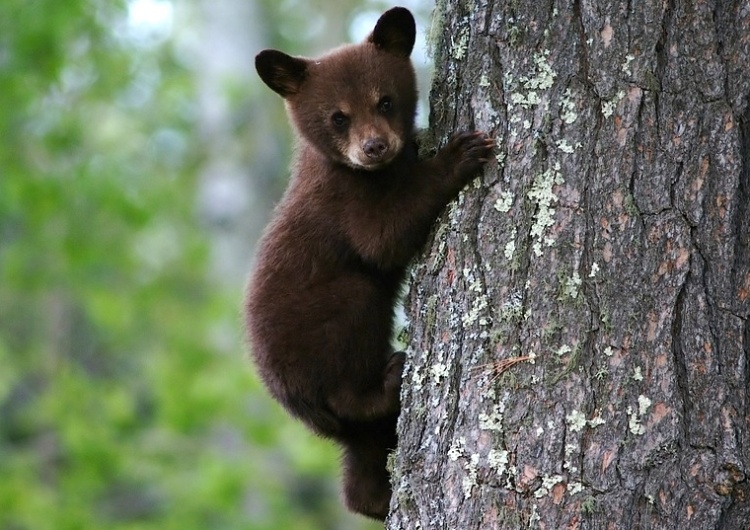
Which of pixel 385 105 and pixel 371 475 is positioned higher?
pixel 385 105

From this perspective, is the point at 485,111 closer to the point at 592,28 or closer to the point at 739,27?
the point at 592,28

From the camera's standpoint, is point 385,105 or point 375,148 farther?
point 385,105

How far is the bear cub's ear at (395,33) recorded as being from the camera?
4.17m

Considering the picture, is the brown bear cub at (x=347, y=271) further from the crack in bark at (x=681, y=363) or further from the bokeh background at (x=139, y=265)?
the bokeh background at (x=139, y=265)

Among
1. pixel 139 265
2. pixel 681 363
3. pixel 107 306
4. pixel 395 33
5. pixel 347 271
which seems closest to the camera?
pixel 681 363

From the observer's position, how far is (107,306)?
11.2m

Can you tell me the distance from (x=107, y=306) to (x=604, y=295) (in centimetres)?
914

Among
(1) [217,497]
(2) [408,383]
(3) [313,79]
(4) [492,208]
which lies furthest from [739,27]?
(1) [217,497]

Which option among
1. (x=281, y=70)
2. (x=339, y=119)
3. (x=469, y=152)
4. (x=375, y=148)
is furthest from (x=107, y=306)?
(x=469, y=152)

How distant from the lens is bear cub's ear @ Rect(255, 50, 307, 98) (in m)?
A: 4.27

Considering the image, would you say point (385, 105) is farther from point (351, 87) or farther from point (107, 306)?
point (107, 306)

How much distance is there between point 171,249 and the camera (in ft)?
54.8

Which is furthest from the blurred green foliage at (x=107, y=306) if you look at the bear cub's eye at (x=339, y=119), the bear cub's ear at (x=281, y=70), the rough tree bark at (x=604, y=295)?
the rough tree bark at (x=604, y=295)

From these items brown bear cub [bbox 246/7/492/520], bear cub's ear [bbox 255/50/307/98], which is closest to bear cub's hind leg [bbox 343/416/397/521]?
brown bear cub [bbox 246/7/492/520]
